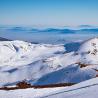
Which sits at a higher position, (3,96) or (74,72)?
(3,96)

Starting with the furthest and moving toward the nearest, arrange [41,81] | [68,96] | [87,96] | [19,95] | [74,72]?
[41,81] < [74,72] < [19,95] < [68,96] < [87,96]

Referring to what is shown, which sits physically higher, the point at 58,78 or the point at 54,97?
the point at 54,97

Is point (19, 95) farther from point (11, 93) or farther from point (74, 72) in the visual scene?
point (74, 72)

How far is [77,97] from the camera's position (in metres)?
19.3

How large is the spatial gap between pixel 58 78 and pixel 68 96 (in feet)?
544

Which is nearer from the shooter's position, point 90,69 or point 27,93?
point 27,93

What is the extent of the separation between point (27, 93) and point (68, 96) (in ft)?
33.4

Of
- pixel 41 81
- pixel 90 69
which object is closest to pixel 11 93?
pixel 90 69

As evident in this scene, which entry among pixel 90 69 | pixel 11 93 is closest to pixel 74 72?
pixel 90 69

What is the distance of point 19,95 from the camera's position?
95.5 ft

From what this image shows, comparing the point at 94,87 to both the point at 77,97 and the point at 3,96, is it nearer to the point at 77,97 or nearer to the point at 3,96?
the point at 77,97

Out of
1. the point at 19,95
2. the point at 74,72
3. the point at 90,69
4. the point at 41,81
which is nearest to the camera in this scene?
the point at 19,95

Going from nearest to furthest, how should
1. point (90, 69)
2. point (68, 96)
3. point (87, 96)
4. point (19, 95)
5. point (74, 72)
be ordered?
point (87, 96), point (68, 96), point (19, 95), point (90, 69), point (74, 72)

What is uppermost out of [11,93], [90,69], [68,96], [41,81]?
[68,96]
